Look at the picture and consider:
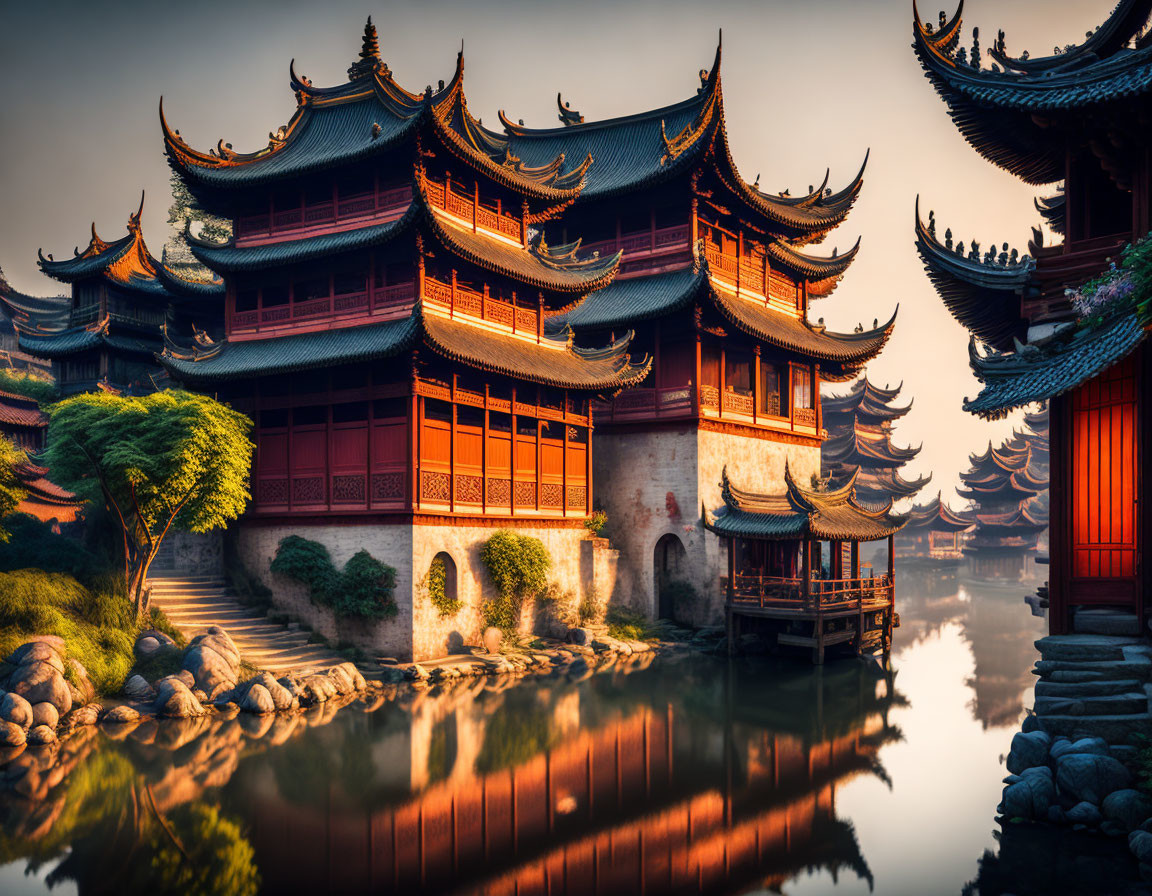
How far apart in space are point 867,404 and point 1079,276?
45651 mm

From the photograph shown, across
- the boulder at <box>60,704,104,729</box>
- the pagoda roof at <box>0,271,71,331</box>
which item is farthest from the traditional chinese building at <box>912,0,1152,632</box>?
the pagoda roof at <box>0,271,71,331</box>

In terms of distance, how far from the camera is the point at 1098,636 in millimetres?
12336

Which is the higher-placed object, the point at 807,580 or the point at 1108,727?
the point at 807,580

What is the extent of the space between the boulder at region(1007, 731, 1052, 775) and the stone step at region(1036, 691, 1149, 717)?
304 mm

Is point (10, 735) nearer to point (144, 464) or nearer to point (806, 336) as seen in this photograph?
point (144, 464)

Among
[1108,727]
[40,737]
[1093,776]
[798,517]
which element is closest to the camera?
[1093,776]

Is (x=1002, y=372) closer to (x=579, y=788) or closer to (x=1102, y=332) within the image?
(x=1102, y=332)

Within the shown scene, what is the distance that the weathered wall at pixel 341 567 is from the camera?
21.7 meters

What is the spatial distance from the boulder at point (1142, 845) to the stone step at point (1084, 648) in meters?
2.41

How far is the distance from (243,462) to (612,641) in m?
10.9

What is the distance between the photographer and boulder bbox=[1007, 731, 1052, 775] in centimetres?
1141

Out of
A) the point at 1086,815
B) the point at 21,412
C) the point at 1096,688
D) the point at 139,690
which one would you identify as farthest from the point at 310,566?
the point at 21,412

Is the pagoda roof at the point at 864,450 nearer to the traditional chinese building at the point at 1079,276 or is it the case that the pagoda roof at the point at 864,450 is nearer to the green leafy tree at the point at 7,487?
the traditional chinese building at the point at 1079,276

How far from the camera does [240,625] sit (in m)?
21.5
